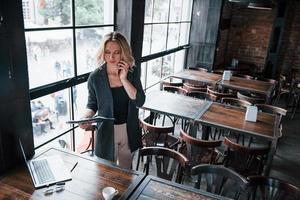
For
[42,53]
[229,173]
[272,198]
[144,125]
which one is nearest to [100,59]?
[42,53]

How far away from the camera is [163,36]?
5.24 meters

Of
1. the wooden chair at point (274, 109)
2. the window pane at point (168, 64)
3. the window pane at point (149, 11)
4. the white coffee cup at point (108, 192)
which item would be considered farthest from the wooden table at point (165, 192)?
the window pane at point (168, 64)

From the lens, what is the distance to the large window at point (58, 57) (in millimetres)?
2402

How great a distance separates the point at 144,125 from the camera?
3186mm

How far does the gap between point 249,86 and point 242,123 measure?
1917 millimetres

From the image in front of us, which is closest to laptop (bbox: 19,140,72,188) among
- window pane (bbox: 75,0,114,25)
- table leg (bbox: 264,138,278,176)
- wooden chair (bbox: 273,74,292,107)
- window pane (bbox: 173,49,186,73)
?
window pane (bbox: 75,0,114,25)

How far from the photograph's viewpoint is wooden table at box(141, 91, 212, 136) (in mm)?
3526

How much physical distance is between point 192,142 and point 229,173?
849 millimetres

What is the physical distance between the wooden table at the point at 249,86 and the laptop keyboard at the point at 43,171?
373cm

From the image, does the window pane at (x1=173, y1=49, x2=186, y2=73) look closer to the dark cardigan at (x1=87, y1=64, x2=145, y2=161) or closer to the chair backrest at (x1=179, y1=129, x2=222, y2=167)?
the chair backrest at (x1=179, y1=129, x2=222, y2=167)

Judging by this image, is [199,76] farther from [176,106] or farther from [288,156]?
[288,156]

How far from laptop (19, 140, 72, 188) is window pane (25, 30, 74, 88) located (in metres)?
0.69

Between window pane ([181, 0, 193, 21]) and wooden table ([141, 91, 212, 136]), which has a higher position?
window pane ([181, 0, 193, 21])

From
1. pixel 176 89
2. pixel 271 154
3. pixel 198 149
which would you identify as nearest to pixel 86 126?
pixel 198 149
